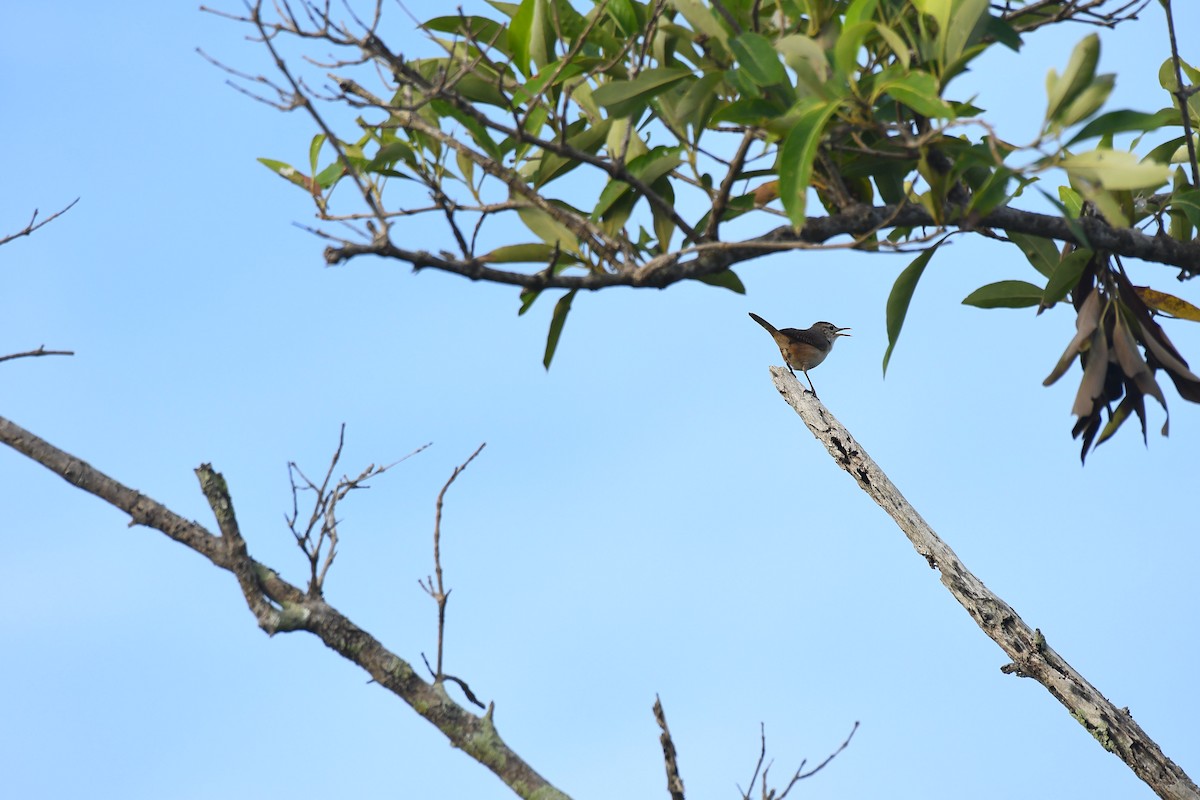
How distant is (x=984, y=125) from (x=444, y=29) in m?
1.81

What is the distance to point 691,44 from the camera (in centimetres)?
335

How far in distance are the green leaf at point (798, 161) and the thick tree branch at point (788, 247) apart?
115 millimetres

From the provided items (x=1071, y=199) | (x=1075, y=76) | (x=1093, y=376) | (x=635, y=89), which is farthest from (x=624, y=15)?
(x=1071, y=199)

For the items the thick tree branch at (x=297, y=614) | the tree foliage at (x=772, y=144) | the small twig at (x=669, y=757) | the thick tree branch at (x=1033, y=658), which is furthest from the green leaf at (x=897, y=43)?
the thick tree branch at (x=1033, y=658)

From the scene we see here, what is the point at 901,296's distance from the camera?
3.81 metres

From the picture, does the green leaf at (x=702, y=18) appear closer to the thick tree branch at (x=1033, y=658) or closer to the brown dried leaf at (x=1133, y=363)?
the brown dried leaf at (x=1133, y=363)

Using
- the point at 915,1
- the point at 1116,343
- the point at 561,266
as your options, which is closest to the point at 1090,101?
the point at 915,1

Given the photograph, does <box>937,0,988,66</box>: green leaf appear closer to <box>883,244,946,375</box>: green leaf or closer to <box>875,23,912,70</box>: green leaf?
<box>875,23,912,70</box>: green leaf

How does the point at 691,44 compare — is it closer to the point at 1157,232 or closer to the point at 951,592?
the point at 1157,232

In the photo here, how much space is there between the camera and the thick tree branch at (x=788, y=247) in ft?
9.38

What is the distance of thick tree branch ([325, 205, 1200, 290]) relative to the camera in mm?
2859

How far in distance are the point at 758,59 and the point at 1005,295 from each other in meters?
1.74

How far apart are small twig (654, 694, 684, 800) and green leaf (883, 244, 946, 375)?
165cm

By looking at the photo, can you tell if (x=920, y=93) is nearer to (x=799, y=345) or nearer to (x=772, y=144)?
(x=772, y=144)
